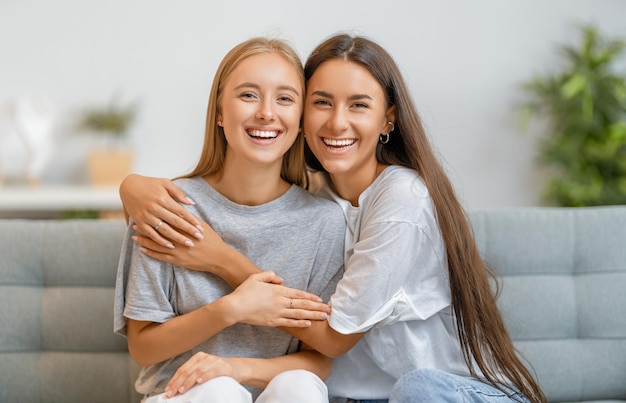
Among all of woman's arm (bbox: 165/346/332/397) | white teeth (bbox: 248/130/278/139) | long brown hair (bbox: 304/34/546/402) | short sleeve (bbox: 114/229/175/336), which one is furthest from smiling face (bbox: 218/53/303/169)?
woman's arm (bbox: 165/346/332/397)

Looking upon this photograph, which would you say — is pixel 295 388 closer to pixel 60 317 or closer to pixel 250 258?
pixel 250 258

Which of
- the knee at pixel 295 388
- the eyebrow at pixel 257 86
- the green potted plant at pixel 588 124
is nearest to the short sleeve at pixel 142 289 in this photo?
the knee at pixel 295 388

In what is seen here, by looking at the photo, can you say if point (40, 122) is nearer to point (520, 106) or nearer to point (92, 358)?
point (92, 358)

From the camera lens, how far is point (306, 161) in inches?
74.0

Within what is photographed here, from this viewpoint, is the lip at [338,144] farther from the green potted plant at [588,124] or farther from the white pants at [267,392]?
the green potted plant at [588,124]

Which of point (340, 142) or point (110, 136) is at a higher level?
point (340, 142)

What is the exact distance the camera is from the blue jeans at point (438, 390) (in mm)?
1458

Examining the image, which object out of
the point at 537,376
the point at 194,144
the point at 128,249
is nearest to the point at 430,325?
the point at 537,376

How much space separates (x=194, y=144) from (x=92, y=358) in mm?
2659

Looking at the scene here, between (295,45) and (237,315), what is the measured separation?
3.05 meters

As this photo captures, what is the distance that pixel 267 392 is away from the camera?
1.49 m

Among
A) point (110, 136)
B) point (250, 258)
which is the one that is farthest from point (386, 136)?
point (110, 136)

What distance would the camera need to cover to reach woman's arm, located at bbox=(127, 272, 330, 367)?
1552 mm

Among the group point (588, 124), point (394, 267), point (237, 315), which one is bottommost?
point (237, 315)
